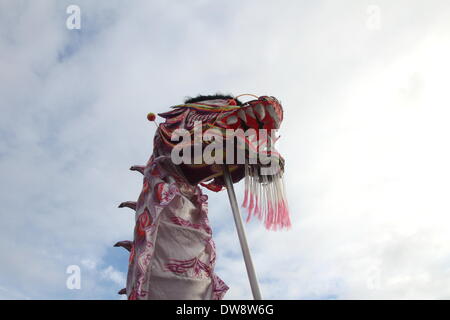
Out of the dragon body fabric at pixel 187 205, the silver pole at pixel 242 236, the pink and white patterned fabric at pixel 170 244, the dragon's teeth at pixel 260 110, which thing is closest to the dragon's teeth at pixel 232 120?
the dragon body fabric at pixel 187 205

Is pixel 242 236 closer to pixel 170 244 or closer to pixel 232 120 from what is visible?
pixel 170 244

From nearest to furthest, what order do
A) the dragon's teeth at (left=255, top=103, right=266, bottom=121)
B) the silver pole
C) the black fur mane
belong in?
the silver pole, the dragon's teeth at (left=255, top=103, right=266, bottom=121), the black fur mane

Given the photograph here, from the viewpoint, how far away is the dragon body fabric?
3.90 meters

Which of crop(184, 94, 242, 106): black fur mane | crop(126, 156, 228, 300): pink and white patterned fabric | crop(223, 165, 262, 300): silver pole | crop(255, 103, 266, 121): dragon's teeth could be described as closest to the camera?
crop(223, 165, 262, 300): silver pole

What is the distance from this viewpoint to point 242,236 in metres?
3.91

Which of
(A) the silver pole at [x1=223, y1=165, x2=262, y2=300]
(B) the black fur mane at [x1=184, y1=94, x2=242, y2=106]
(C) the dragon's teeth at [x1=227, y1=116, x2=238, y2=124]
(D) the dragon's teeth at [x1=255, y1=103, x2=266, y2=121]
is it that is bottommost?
(A) the silver pole at [x1=223, y1=165, x2=262, y2=300]

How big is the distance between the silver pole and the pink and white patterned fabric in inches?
18.4

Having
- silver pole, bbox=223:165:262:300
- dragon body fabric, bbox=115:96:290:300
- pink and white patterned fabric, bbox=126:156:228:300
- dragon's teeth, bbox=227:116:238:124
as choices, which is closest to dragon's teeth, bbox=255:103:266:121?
dragon body fabric, bbox=115:96:290:300

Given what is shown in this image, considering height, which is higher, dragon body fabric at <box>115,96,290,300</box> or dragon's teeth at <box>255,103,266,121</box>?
dragon's teeth at <box>255,103,266,121</box>

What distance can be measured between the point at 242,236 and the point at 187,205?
0.86 meters

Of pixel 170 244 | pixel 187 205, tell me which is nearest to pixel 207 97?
pixel 187 205

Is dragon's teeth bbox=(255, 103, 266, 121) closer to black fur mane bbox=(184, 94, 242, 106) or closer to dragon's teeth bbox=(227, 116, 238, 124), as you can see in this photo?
dragon's teeth bbox=(227, 116, 238, 124)
